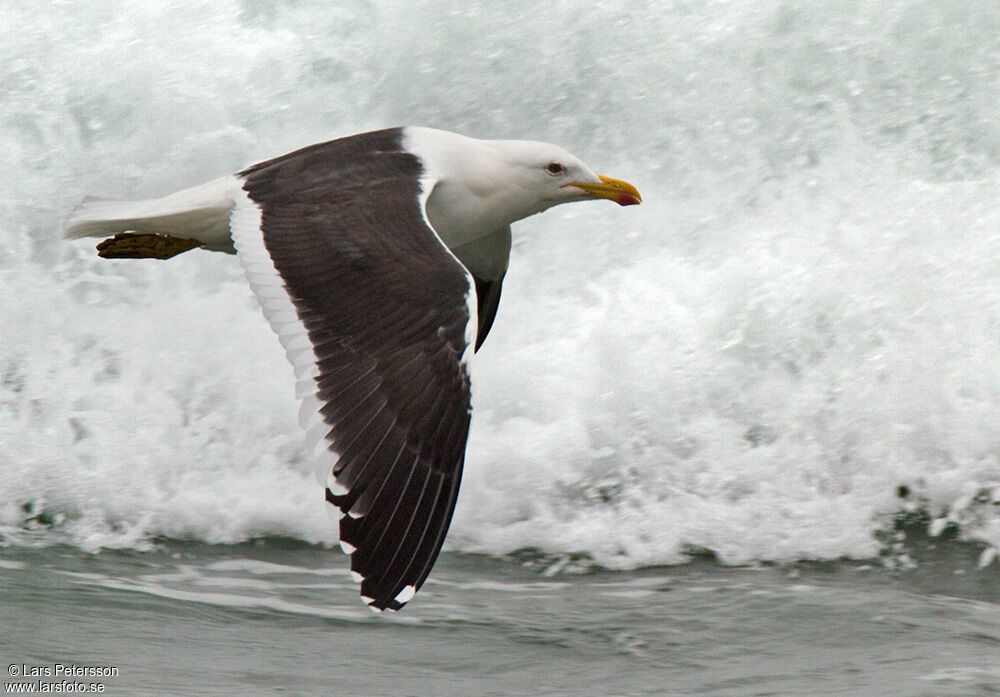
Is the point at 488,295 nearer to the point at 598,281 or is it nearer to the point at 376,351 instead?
the point at 376,351

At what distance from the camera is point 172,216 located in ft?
12.9

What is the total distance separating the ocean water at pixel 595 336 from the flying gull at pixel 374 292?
1.87ft

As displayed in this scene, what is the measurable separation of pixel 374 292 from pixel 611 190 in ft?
3.73

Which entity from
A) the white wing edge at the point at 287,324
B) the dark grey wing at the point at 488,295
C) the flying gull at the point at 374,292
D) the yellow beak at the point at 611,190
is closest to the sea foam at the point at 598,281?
the dark grey wing at the point at 488,295

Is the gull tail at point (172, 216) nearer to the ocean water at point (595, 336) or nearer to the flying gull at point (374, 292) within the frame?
the flying gull at point (374, 292)

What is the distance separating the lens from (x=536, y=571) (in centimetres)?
446

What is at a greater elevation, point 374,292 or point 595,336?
point 595,336

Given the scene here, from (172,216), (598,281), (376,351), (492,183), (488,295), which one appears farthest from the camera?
(598,281)

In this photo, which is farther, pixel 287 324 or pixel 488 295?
pixel 488 295

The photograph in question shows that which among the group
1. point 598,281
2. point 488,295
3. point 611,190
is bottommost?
point 488,295

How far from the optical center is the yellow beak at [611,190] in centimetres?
423

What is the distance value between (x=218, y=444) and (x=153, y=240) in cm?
131

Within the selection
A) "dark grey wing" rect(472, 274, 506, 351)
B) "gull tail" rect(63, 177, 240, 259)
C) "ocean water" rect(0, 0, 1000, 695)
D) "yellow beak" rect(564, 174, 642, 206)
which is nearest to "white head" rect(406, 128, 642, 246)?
"yellow beak" rect(564, 174, 642, 206)

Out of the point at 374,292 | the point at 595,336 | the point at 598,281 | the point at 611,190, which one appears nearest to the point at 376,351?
the point at 374,292
